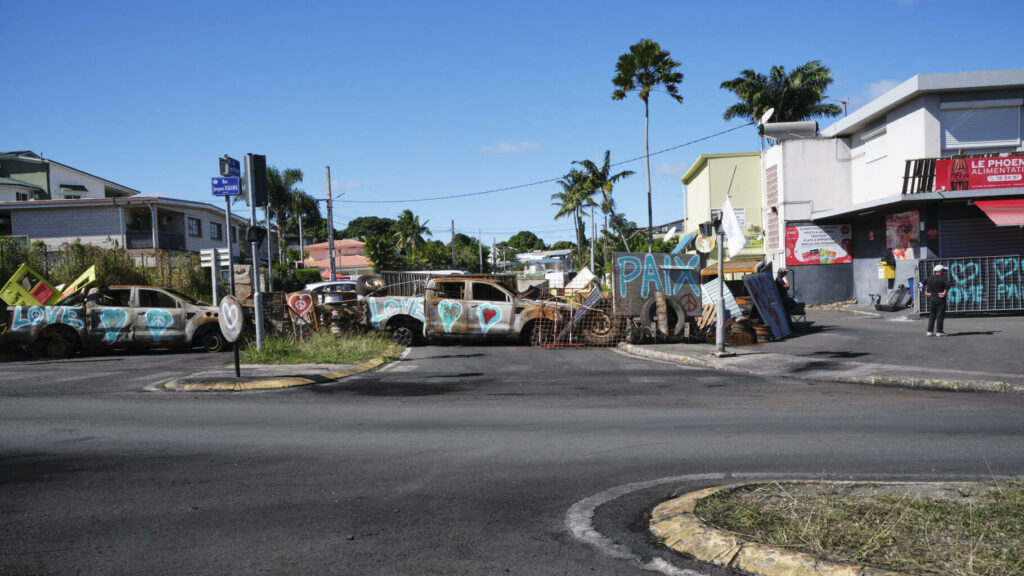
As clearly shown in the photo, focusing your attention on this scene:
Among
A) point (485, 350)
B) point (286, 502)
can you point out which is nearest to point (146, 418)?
point (286, 502)

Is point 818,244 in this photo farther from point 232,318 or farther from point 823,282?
point 232,318

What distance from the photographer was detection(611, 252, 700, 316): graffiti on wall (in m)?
16.9

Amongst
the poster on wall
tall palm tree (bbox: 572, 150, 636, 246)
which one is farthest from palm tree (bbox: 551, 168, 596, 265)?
the poster on wall

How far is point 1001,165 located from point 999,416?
58.4 ft

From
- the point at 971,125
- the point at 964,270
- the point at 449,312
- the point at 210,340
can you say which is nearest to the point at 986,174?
the point at 971,125

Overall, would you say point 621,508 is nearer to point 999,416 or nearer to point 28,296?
point 999,416

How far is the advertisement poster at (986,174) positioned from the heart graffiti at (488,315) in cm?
1518

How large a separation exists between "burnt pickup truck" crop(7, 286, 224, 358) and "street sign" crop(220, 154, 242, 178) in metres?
4.21

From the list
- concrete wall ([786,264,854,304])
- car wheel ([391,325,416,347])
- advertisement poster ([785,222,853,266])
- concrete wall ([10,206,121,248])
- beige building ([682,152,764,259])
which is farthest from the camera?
beige building ([682,152,764,259])

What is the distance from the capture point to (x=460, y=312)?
17.0m

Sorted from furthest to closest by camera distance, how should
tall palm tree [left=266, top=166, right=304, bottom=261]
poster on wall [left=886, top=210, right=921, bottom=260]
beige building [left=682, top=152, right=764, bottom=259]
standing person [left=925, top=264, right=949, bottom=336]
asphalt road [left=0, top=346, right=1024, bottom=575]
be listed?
tall palm tree [left=266, top=166, right=304, bottom=261] < beige building [left=682, top=152, right=764, bottom=259] < poster on wall [left=886, top=210, right=921, bottom=260] < standing person [left=925, top=264, right=949, bottom=336] < asphalt road [left=0, top=346, right=1024, bottom=575]

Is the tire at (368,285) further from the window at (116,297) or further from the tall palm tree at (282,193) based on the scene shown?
the tall palm tree at (282,193)

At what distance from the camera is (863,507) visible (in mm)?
4297

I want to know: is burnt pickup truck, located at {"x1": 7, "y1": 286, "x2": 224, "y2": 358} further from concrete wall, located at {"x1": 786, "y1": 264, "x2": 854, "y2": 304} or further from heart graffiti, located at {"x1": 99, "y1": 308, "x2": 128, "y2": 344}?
concrete wall, located at {"x1": 786, "y1": 264, "x2": 854, "y2": 304}
